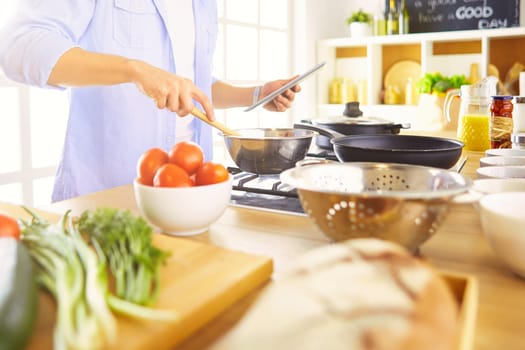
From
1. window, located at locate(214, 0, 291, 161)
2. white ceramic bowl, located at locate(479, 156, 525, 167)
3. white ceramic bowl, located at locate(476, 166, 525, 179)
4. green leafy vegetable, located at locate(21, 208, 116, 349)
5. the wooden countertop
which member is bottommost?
the wooden countertop

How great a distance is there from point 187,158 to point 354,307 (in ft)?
1.88

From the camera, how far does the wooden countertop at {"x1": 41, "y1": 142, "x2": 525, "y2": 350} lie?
0.55 m

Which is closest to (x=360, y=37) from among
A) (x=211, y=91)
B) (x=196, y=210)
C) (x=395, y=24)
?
(x=395, y=24)

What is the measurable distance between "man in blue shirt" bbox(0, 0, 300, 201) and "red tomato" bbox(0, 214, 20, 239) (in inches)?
A: 18.9

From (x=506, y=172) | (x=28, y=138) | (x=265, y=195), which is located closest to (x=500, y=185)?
(x=506, y=172)

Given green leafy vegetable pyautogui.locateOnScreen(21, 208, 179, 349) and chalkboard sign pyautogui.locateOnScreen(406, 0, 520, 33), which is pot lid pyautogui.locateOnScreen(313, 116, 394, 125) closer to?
green leafy vegetable pyautogui.locateOnScreen(21, 208, 179, 349)

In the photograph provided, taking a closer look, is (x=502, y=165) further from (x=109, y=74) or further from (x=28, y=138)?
(x=28, y=138)

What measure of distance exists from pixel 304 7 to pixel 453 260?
3.47 meters

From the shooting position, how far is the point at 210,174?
0.88 meters

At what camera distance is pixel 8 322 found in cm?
43

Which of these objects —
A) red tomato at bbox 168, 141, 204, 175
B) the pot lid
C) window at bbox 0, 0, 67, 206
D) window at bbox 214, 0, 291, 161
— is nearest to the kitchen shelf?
window at bbox 214, 0, 291, 161

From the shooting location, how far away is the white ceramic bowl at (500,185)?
0.89 m

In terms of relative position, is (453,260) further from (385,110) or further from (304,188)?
(385,110)

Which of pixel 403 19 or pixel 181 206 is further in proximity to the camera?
pixel 403 19
